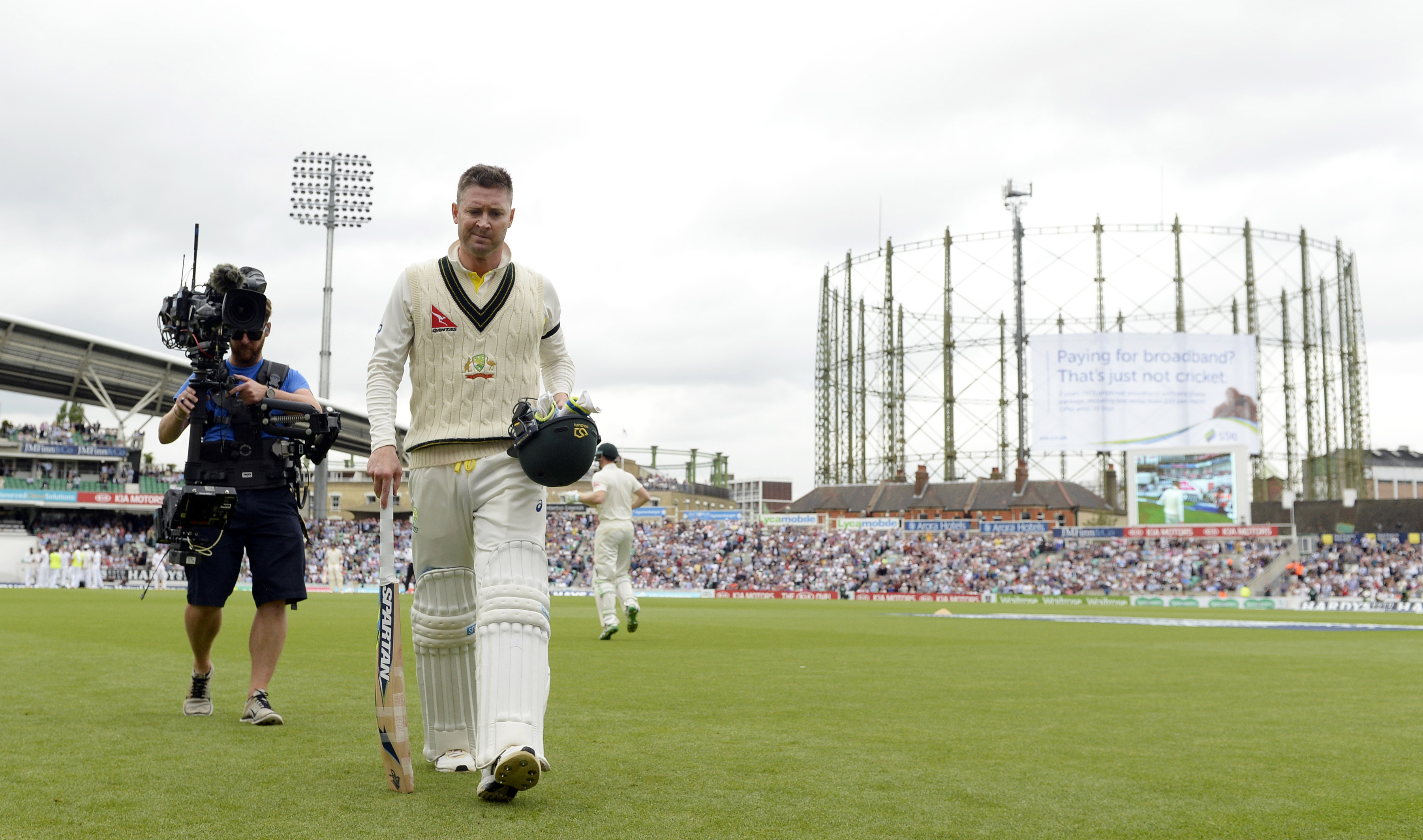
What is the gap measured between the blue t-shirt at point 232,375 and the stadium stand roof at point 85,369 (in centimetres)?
4163

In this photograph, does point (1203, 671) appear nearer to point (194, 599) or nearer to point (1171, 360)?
point (194, 599)

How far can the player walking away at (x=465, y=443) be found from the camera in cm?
384

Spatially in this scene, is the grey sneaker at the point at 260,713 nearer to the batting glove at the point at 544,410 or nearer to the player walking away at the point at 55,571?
the batting glove at the point at 544,410

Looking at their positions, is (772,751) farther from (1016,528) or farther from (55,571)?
(1016,528)

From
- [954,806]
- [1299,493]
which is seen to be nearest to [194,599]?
[954,806]

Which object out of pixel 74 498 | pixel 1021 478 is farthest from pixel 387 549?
pixel 1021 478

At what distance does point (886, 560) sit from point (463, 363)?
151 feet

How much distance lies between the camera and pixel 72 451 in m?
52.6

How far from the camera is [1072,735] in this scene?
500cm

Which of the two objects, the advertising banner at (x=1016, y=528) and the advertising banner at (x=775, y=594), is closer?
the advertising banner at (x=775, y=594)

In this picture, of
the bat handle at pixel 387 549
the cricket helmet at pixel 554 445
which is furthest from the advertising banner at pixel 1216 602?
the bat handle at pixel 387 549

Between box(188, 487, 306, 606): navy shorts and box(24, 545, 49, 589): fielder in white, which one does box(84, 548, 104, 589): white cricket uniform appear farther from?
box(188, 487, 306, 606): navy shorts

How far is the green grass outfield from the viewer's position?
318 cm

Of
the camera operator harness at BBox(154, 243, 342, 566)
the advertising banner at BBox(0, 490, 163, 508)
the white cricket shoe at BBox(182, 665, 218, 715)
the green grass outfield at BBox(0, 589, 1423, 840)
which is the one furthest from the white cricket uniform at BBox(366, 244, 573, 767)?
the advertising banner at BBox(0, 490, 163, 508)
